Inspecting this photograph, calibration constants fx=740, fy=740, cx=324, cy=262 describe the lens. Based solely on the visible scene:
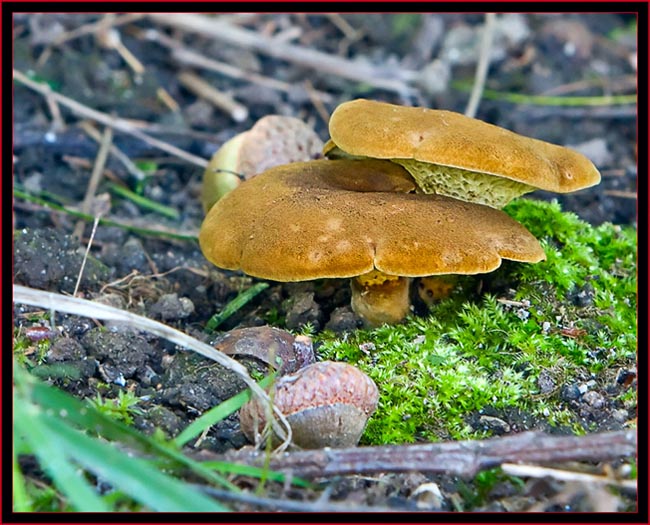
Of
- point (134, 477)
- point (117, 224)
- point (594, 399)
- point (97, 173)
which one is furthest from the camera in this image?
point (97, 173)

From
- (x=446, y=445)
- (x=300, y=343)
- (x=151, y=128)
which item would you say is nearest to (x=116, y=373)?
(x=300, y=343)

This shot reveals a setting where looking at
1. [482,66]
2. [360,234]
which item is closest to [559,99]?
[482,66]

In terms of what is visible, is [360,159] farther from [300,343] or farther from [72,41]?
[72,41]

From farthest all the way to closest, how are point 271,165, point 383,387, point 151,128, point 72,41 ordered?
1. point 72,41
2. point 151,128
3. point 271,165
4. point 383,387

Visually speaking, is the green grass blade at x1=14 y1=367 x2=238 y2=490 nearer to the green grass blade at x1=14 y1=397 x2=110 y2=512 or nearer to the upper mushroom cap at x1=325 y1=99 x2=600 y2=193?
the green grass blade at x1=14 y1=397 x2=110 y2=512

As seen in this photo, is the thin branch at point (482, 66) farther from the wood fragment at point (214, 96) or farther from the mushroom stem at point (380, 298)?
the mushroom stem at point (380, 298)

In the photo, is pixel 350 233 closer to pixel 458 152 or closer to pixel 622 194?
pixel 458 152
